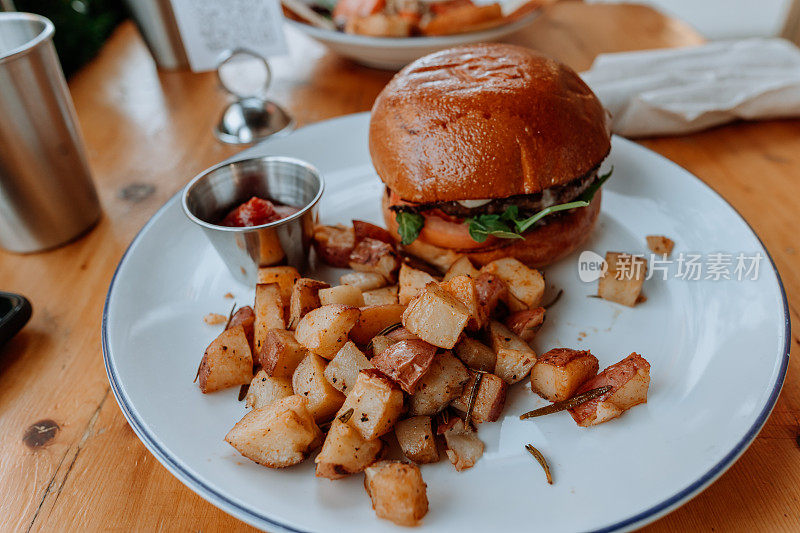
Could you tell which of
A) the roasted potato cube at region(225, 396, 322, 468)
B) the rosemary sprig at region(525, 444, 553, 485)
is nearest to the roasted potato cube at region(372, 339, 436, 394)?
the roasted potato cube at region(225, 396, 322, 468)

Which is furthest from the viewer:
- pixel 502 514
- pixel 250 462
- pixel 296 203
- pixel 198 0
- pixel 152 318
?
pixel 198 0

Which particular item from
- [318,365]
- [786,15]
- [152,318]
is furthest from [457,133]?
[786,15]

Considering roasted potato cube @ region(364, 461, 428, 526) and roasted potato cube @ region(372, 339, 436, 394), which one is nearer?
roasted potato cube @ region(364, 461, 428, 526)

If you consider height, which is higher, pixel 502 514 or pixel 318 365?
pixel 318 365

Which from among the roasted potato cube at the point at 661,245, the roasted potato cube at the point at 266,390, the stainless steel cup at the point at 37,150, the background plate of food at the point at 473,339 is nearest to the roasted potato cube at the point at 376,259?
the background plate of food at the point at 473,339

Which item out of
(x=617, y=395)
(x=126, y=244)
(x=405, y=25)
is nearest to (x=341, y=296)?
(x=617, y=395)

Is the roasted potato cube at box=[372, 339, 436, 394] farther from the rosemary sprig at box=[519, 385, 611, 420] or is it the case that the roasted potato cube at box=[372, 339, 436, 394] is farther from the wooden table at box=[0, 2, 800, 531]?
the wooden table at box=[0, 2, 800, 531]

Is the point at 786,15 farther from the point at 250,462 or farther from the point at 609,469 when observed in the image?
the point at 250,462

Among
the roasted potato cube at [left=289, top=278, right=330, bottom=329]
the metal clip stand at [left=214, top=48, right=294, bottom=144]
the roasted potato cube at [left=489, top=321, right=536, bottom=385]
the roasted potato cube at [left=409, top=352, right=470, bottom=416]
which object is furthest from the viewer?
the metal clip stand at [left=214, top=48, right=294, bottom=144]
